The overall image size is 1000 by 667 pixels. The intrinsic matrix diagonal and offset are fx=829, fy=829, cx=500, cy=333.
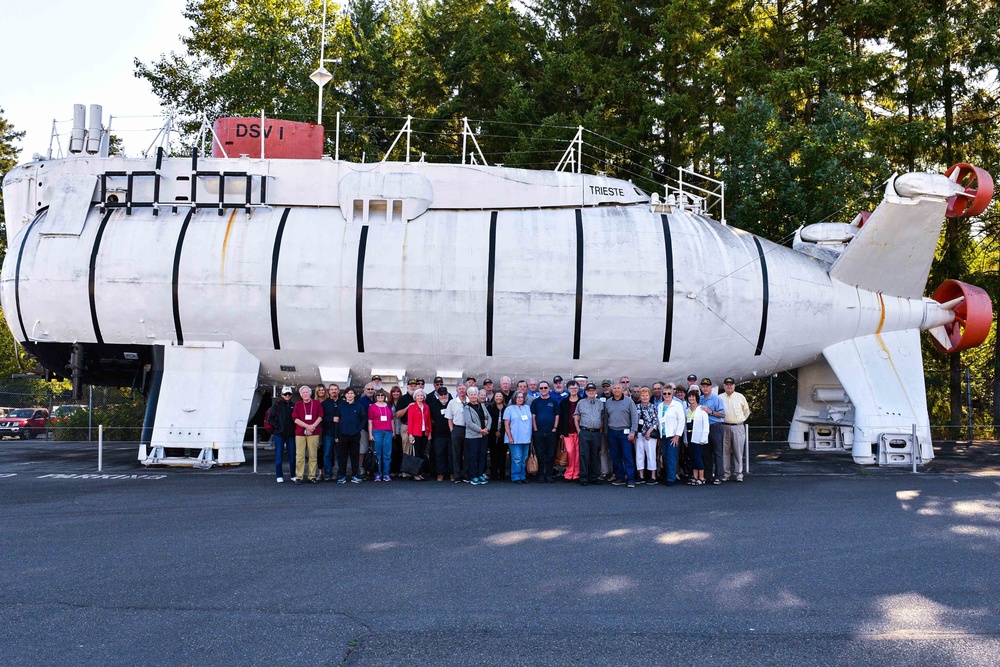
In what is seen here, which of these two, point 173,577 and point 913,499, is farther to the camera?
point 913,499

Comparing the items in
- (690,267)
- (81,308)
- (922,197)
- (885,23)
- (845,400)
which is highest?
(885,23)

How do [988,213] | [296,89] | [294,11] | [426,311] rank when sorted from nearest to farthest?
[426,311]
[988,213]
[296,89]
[294,11]

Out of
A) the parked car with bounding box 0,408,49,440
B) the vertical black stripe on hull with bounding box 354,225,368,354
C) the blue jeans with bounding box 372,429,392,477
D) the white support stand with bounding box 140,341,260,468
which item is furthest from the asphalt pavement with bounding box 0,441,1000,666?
the parked car with bounding box 0,408,49,440

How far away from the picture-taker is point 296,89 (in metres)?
33.5

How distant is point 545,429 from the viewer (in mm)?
13164

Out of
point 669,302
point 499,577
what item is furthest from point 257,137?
point 499,577

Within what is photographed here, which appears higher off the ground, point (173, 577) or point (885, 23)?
point (885, 23)

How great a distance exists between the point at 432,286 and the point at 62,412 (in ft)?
62.6

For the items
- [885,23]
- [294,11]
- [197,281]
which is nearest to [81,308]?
[197,281]

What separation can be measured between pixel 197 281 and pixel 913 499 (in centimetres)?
1221

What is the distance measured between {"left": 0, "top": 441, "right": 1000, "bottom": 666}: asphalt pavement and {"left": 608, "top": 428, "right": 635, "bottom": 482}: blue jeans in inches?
31.0

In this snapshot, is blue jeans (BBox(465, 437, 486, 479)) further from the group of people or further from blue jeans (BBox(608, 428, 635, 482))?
blue jeans (BBox(608, 428, 635, 482))

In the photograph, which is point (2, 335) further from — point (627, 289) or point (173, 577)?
point (173, 577)

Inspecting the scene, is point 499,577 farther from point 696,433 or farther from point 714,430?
point 714,430
